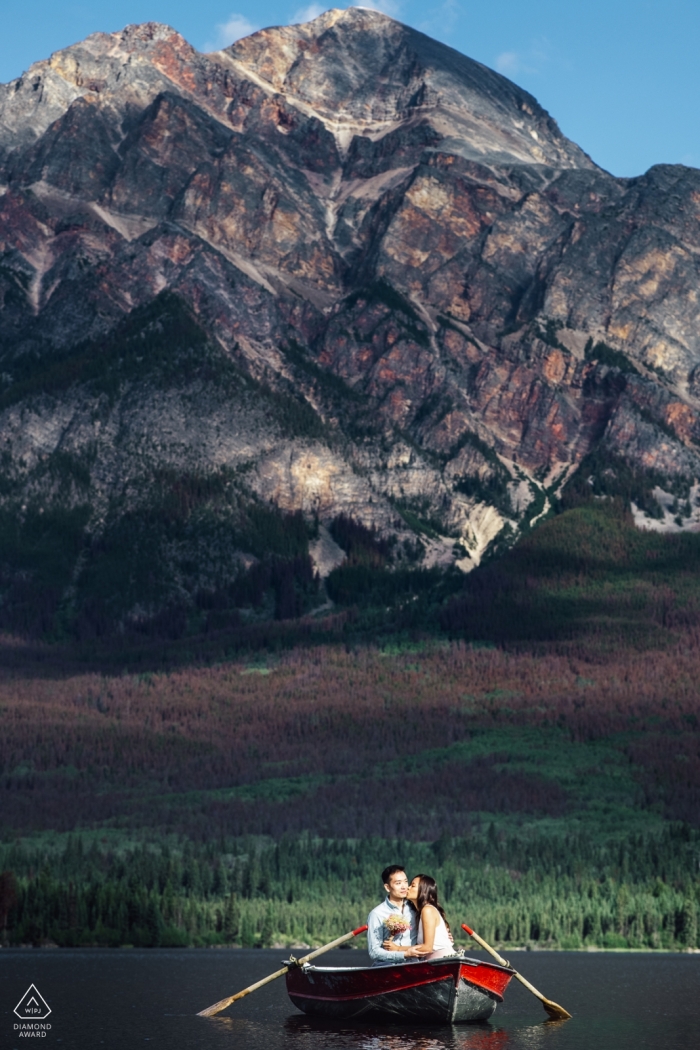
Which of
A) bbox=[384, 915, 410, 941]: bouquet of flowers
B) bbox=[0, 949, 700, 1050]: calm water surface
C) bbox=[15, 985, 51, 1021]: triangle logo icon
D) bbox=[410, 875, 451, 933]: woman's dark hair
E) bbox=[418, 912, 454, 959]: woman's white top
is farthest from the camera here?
bbox=[15, 985, 51, 1021]: triangle logo icon

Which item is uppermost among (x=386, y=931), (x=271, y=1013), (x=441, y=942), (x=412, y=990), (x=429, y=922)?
(x=429, y=922)

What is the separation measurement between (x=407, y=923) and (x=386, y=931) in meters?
1.37

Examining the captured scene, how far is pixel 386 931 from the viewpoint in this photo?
82.1 m

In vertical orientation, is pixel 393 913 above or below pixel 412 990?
above

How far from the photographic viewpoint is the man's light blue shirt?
8038 cm

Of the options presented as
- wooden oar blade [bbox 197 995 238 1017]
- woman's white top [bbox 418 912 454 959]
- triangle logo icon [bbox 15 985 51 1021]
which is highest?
woman's white top [bbox 418 912 454 959]

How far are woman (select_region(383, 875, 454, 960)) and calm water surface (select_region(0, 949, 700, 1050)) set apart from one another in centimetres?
686

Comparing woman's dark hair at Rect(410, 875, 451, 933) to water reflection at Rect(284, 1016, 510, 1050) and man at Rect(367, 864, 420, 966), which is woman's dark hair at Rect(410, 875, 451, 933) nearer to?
man at Rect(367, 864, 420, 966)

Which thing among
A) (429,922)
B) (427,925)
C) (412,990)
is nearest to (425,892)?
(429,922)

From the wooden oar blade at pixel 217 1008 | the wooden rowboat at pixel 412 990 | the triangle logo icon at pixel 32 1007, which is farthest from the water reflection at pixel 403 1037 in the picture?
the triangle logo icon at pixel 32 1007

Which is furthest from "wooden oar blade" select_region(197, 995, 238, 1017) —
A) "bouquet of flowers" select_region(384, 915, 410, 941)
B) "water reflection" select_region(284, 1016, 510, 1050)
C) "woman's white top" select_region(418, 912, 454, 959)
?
"bouquet of flowers" select_region(384, 915, 410, 941)

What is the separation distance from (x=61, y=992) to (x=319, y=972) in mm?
42346

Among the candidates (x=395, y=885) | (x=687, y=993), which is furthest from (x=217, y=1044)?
(x=687, y=993)

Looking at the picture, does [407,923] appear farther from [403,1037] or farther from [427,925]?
[403,1037]
